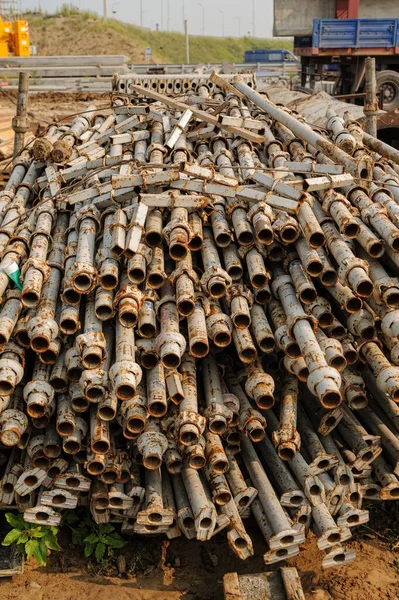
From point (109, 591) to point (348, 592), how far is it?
1.82 m

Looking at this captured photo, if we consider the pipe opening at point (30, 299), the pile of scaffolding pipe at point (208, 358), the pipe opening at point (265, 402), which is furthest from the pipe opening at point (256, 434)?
the pipe opening at point (30, 299)

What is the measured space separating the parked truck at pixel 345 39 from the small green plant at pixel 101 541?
20174 mm

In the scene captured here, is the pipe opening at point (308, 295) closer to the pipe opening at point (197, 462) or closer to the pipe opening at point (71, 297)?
the pipe opening at point (197, 462)

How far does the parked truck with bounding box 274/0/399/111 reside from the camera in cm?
2370

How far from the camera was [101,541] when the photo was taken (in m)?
5.62

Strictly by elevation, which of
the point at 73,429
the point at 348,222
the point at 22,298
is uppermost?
the point at 348,222

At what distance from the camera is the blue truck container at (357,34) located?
2372 centimetres

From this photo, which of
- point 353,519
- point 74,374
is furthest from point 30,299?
point 353,519

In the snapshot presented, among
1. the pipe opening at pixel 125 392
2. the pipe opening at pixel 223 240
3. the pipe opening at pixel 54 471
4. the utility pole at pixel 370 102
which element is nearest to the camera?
the pipe opening at pixel 125 392

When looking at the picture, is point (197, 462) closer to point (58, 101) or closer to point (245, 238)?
point (245, 238)

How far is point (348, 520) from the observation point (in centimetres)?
539

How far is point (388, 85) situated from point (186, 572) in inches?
836

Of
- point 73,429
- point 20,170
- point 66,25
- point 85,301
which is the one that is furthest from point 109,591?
point 66,25

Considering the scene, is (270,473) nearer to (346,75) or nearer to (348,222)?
(348,222)
